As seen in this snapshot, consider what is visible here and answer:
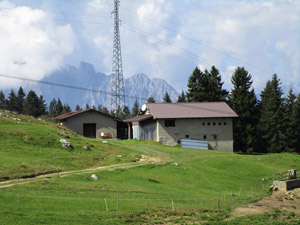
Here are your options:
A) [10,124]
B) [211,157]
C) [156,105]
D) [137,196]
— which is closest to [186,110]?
[156,105]

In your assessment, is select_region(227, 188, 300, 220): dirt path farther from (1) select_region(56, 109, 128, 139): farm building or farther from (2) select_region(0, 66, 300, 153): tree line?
(2) select_region(0, 66, 300, 153): tree line

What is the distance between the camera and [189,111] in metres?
69.3

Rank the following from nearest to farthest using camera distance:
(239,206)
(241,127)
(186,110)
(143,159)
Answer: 1. (239,206)
2. (143,159)
3. (186,110)
4. (241,127)

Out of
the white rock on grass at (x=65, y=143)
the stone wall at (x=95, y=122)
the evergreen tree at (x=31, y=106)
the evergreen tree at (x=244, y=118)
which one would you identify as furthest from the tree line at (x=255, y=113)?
the evergreen tree at (x=31, y=106)

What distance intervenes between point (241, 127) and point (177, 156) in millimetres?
41207

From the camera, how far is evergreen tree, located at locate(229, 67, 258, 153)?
8688 cm

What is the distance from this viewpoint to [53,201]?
2428 centimetres

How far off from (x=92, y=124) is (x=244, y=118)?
134ft

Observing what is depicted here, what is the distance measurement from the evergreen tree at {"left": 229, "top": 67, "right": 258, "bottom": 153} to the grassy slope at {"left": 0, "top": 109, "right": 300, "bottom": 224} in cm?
2696

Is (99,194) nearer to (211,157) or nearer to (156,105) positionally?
(211,157)

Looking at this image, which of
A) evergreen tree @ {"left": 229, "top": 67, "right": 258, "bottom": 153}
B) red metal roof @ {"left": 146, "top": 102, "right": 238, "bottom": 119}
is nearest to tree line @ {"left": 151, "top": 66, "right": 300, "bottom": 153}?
evergreen tree @ {"left": 229, "top": 67, "right": 258, "bottom": 153}

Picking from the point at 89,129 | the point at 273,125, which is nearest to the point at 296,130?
the point at 273,125

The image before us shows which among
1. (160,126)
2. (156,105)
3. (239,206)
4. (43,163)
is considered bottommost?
(239,206)

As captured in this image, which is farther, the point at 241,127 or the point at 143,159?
the point at 241,127
